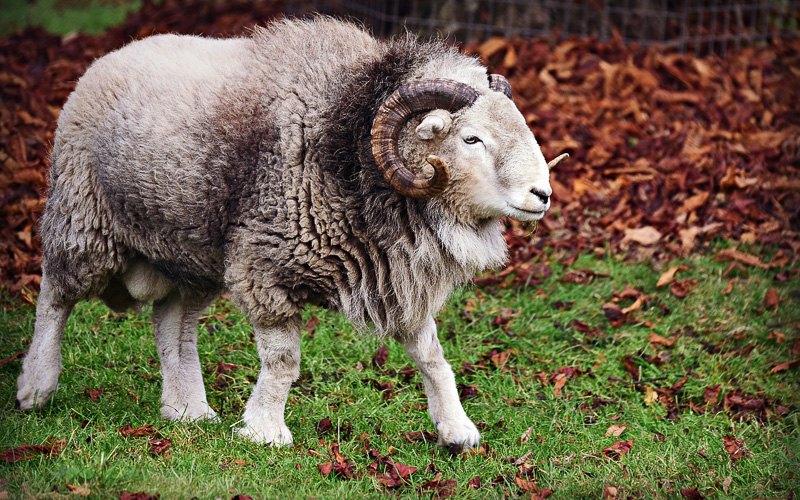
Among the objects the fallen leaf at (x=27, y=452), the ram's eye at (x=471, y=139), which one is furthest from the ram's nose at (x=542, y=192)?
the fallen leaf at (x=27, y=452)

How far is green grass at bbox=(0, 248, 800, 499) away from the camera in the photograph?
4348 mm

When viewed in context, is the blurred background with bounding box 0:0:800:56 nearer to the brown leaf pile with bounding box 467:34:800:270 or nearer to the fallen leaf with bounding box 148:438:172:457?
the brown leaf pile with bounding box 467:34:800:270

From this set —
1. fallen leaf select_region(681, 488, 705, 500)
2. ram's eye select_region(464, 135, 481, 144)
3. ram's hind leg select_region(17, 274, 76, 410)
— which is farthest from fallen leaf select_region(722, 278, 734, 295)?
ram's hind leg select_region(17, 274, 76, 410)

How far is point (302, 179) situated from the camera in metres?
4.54

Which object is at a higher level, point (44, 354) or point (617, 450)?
point (44, 354)

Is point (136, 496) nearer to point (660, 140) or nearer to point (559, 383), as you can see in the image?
point (559, 383)

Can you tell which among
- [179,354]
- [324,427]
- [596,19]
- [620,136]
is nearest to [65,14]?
[596,19]

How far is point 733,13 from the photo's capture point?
11305mm

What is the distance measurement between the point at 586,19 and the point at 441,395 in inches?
281

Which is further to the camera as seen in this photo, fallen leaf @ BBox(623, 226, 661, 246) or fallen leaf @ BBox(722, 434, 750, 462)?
fallen leaf @ BBox(623, 226, 661, 246)

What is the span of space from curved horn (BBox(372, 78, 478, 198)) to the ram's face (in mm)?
66

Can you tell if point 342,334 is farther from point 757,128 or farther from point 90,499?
point 757,128

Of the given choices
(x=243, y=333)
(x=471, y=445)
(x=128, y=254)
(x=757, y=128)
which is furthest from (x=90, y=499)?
(x=757, y=128)

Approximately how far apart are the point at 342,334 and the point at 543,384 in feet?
4.67
